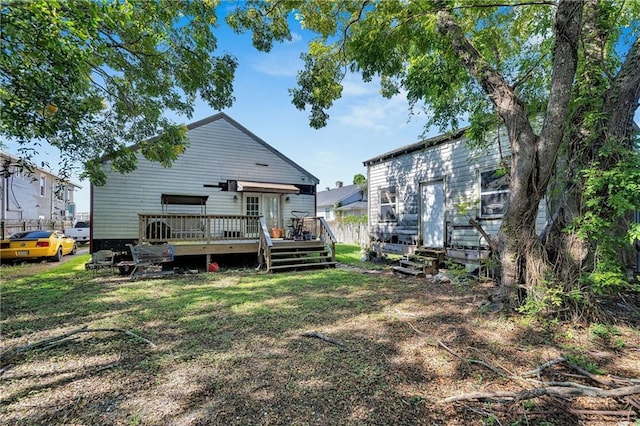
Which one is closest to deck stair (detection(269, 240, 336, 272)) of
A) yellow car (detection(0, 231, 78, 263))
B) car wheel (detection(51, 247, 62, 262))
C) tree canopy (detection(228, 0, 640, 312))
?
tree canopy (detection(228, 0, 640, 312))

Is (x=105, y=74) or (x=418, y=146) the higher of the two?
(x=105, y=74)

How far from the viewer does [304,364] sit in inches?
123

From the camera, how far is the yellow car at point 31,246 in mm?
10564

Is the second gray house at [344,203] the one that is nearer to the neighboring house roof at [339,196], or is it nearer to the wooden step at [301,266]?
the neighboring house roof at [339,196]

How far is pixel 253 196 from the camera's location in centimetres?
1297

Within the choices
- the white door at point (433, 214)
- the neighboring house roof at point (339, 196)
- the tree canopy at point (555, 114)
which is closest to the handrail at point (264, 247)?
Answer: the white door at point (433, 214)

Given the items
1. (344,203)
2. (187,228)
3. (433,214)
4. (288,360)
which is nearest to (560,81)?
(288,360)

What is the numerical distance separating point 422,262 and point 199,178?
8.86 meters

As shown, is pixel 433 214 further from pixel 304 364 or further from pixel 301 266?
pixel 304 364

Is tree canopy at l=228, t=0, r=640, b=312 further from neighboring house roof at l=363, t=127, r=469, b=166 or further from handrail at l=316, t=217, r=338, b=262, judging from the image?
handrail at l=316, t=217, r=338, b=262

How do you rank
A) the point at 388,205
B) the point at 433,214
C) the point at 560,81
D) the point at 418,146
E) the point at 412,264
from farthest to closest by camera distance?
the point at 388,205 → the point at 418,146 → the point at 433,214 → the point at 412,264 → the point at 560,81

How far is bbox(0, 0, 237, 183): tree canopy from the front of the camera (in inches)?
153

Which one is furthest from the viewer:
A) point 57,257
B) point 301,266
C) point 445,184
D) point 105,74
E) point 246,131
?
point 246,131

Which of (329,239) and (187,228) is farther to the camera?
(329,239)
